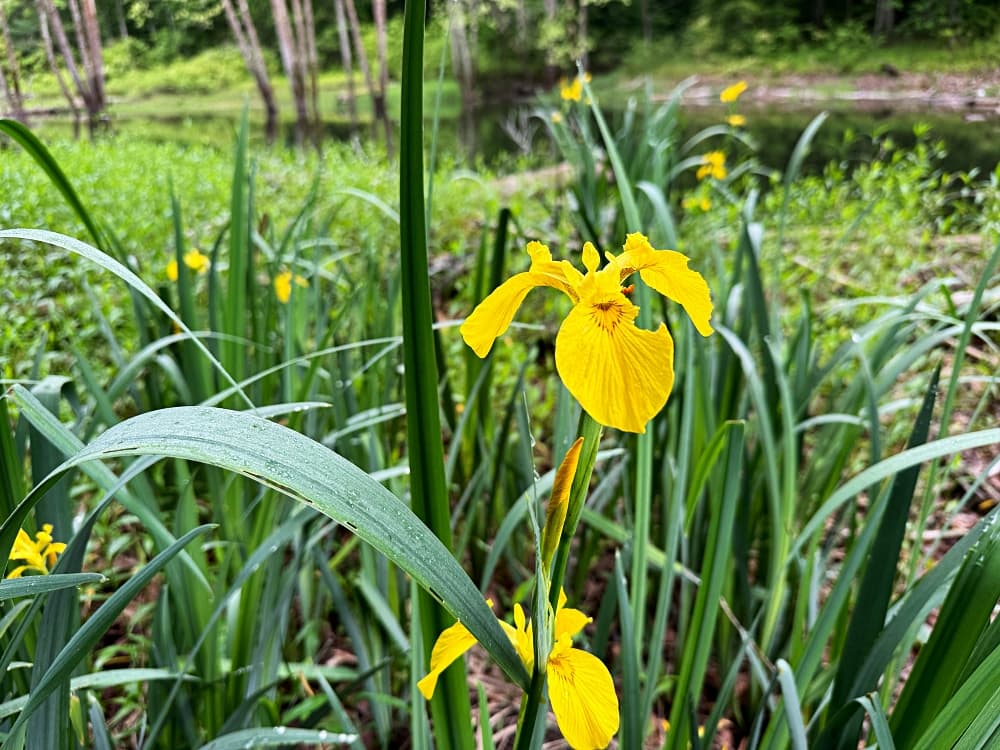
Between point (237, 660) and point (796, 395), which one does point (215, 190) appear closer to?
point (237, 660)

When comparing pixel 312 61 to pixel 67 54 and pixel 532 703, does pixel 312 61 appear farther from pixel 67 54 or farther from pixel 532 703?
pixel 532 703

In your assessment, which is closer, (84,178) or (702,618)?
(702,618)

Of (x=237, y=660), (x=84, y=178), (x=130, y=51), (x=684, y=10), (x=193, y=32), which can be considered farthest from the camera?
(x=684, y=10)

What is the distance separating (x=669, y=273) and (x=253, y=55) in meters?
2.02

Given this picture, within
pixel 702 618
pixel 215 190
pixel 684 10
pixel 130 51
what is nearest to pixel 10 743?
pixel 702 618

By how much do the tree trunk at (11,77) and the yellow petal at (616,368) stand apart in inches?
49.8

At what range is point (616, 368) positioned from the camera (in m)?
0.20

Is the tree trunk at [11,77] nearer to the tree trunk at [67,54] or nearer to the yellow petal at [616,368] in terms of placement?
the tree trunk at [67,54]

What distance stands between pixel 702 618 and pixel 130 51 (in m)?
1.69

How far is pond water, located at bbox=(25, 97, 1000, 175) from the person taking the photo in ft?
4.01

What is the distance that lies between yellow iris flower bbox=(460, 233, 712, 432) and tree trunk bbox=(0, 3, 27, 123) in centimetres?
123

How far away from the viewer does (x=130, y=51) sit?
1.45 metres

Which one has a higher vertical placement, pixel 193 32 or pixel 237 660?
pixel 193 32

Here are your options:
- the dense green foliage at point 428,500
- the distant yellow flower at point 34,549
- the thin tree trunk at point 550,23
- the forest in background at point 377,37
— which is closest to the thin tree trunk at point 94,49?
the forest in background at point 377,37
